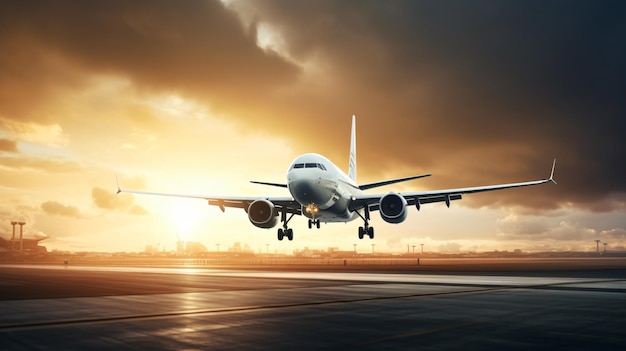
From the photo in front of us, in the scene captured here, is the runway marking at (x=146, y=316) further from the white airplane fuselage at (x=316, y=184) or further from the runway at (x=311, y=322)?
the white airplane fuselage at (x=316, y=184)

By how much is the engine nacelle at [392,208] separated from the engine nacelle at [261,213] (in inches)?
424

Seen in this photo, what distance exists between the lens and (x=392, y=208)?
4756 cm

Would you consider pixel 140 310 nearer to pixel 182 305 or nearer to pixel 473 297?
pixel 182 305

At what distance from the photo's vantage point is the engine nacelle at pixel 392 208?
4694 cm

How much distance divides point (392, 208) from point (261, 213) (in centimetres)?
1281

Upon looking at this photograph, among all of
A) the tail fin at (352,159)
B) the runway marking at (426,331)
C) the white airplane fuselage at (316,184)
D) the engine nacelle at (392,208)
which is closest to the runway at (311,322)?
the runway marking at (426,331)

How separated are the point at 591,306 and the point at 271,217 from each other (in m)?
34.9

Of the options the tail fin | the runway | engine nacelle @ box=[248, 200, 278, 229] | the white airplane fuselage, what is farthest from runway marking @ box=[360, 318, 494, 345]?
the tail fin

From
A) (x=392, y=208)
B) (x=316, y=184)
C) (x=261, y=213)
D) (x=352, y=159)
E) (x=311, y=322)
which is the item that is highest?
(x=352, y=159)

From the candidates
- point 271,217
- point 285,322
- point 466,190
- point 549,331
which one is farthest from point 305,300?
point 466,190

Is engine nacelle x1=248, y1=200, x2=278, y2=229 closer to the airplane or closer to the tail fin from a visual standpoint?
the airplane

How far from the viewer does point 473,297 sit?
2209 cm

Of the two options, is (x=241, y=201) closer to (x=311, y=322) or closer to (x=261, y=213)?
(x=261, y=213)

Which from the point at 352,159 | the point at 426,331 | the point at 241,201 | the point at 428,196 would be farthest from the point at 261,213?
the point at 426,331
